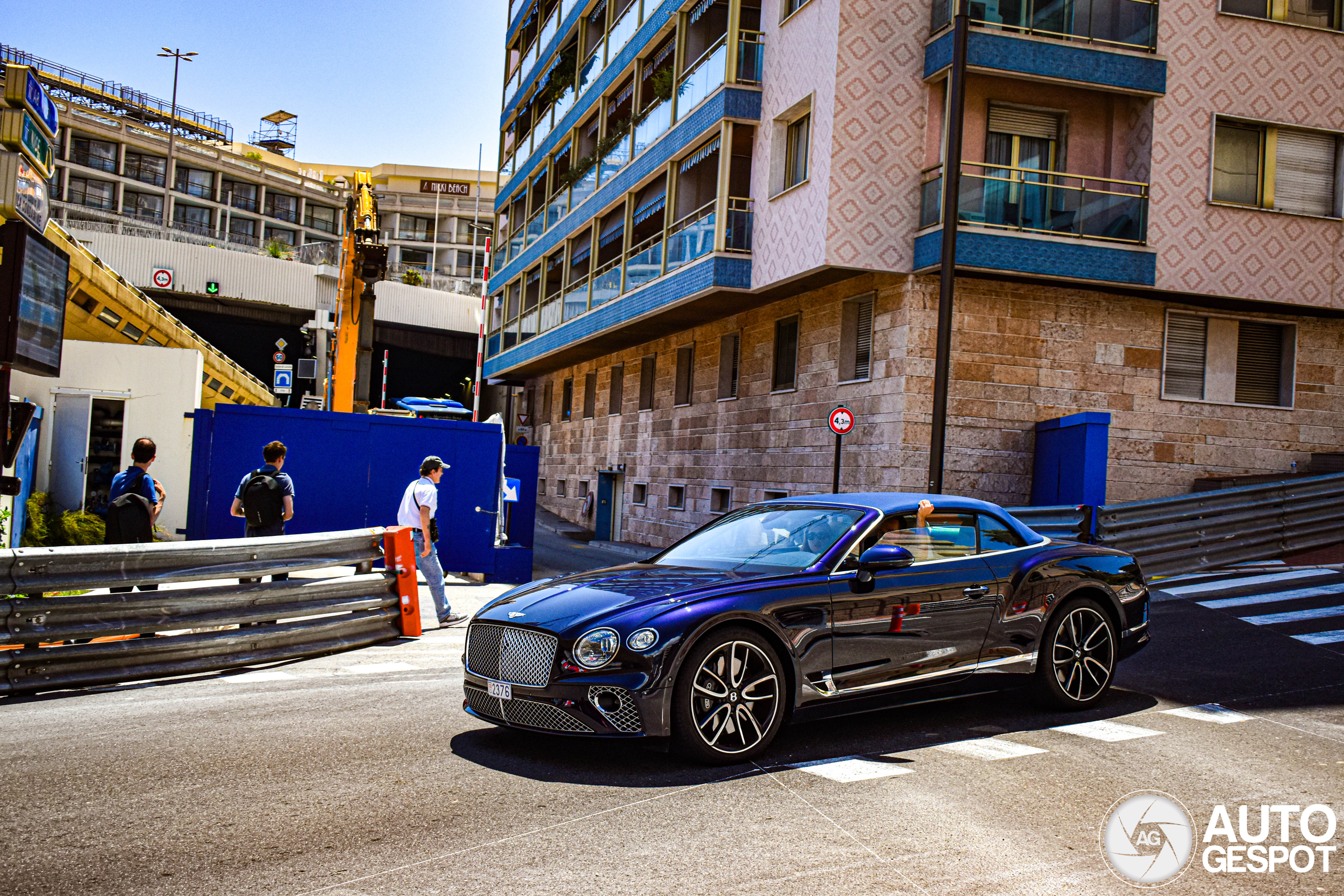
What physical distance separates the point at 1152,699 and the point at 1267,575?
311 inches

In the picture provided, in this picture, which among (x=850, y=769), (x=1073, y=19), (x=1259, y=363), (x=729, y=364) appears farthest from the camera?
(x=729, y=364)

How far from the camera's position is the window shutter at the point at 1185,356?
744 inches

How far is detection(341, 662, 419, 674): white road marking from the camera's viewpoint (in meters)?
8.59

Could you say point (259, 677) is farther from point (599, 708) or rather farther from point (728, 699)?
point (728, 699)

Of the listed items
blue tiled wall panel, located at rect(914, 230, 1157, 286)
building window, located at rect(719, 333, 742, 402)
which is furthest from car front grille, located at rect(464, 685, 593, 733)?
building window, located at rect(719, 333, 742, 402)

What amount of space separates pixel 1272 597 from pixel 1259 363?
7964 mm

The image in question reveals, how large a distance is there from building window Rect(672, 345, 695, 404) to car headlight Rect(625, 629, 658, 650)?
67.4ft

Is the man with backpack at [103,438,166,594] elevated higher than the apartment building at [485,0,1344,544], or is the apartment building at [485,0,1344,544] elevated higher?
the apartment building at [485,0,1344,544]

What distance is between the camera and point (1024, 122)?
748 inches

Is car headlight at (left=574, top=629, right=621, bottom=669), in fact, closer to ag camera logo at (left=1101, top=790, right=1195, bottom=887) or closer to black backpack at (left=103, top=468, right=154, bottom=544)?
ag camera logo at (left=1101, top=790, right=1195, bottom=887)

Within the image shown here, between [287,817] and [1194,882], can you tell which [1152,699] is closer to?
[1194,882]

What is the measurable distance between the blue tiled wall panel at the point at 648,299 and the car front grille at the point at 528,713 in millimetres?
15039

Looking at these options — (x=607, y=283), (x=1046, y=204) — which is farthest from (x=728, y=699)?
(x=607, y=283)

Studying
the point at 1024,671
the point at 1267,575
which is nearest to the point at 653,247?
the point at 1267,575
